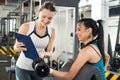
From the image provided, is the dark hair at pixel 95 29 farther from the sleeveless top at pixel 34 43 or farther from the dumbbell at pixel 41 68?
the sleeveless top at pixel 34 43

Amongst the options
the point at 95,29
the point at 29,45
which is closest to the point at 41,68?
the point at 29,45

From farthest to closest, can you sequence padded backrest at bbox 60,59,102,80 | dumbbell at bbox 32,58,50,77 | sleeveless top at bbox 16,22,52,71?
sleeveless top at bbox 16,22,52,71, dumbbell at bbox 32,58,50,77, padded backrest at bbox 60,59,102,80

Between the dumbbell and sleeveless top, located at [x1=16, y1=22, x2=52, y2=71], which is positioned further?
sleeveless top, located at [x1=16, y1=22, x2=52, y2=71]

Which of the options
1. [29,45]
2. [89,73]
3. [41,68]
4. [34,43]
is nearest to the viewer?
[89,73]

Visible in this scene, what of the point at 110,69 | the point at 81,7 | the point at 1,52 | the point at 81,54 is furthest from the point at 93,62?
the point at 81,7

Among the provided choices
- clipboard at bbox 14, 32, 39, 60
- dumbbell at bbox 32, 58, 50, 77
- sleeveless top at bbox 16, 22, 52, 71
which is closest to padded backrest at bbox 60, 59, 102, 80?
dumbbell at bbox 32, 58, 50, 77

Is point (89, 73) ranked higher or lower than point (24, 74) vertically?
higher

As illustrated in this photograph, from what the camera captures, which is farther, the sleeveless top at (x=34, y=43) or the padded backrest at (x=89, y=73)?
the sleeveless top at (x=34, y=43)

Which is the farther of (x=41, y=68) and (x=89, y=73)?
(x=41, y=68)

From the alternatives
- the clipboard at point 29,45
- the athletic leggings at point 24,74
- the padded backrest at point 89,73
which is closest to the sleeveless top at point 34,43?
the athletic leggings at point 24,74

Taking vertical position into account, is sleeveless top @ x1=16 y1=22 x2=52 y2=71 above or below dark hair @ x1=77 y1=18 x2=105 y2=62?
below

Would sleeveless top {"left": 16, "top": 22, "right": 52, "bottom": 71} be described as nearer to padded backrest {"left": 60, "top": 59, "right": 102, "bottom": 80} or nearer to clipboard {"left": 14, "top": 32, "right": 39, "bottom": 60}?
clipboard {"left": 14, "top": 32, "right": 39, "bottom": 60}

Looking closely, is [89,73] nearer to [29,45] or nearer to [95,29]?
[95,29]

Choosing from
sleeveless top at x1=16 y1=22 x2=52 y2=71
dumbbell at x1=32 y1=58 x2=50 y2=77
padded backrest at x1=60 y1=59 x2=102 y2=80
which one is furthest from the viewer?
sleeveless top at x1=16 y1=22 x2=52 y2=71
